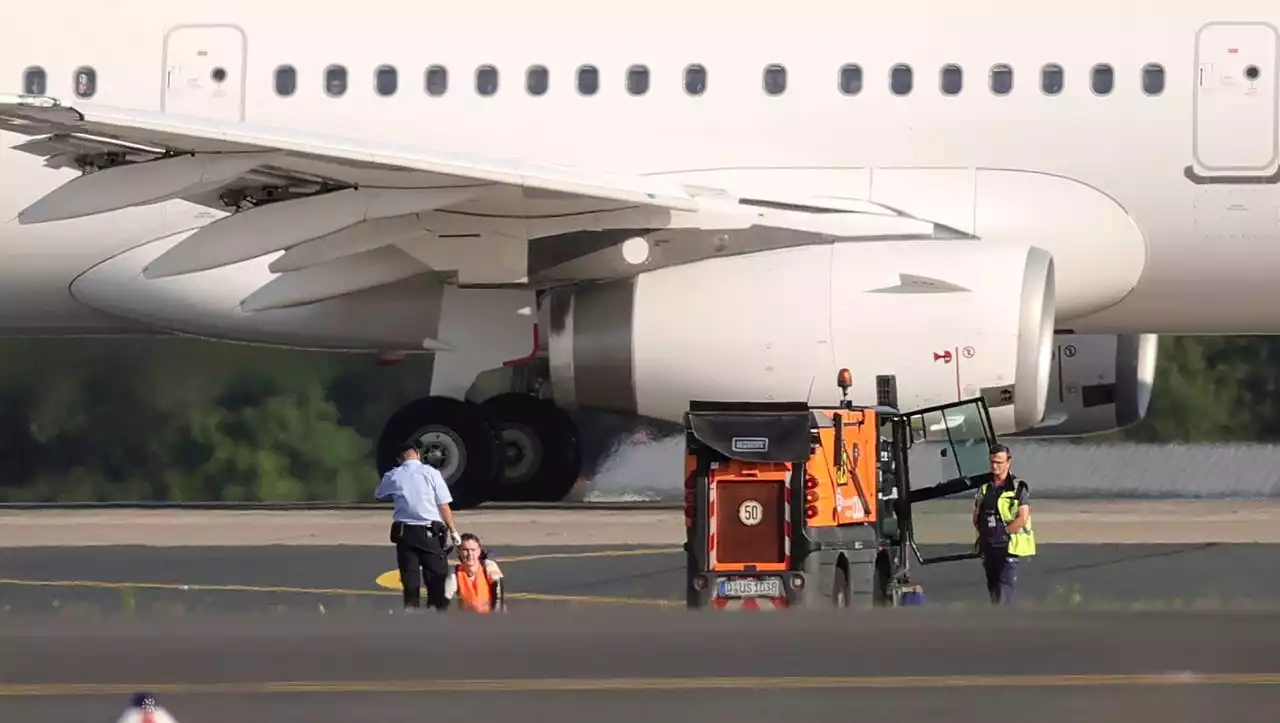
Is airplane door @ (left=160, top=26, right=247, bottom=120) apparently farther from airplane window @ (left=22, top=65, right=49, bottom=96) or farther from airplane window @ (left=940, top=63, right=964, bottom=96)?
airplane window @ (left=940, top=63, right=964, bottom=96)

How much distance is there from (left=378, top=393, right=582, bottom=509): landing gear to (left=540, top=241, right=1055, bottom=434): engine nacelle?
Result: 63.5 inches

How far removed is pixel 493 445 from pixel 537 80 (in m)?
2.72

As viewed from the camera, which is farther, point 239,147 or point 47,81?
point 47,81

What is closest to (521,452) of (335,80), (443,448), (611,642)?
(443,448)

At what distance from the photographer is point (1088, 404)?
64.8 feet

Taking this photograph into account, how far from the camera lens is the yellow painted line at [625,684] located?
873 centimetres

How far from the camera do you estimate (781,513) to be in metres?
11.9

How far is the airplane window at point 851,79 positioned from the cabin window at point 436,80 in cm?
293

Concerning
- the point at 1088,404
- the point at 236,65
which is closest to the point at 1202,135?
the point at 1088,404

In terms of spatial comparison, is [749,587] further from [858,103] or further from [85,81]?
[85,81]

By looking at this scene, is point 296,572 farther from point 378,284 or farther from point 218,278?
point 218,278

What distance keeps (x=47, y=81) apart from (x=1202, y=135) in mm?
8563

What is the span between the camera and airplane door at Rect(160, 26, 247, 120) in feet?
59.7

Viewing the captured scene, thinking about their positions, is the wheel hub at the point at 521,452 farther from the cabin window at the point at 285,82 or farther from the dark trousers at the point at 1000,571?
the dark trousers at the point at 1000,571
